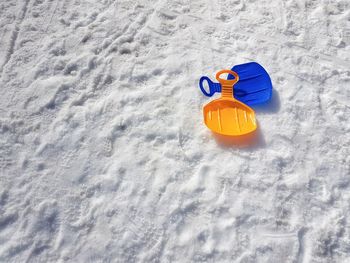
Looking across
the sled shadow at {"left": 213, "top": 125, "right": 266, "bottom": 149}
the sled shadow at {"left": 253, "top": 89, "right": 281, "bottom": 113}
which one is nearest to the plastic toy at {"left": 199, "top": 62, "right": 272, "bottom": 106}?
the sled shadow at {"left": 253, "top": 89, "right": 281, "bottom": 113}

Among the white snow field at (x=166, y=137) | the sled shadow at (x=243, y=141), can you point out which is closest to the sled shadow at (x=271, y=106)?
the white snow field at (x=166, y=137)

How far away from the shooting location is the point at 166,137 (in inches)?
72.9

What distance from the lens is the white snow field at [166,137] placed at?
61.4 inches

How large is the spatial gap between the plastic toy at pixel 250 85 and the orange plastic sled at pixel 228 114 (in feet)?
0.17

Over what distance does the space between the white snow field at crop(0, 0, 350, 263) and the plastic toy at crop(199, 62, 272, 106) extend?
0.21 feet

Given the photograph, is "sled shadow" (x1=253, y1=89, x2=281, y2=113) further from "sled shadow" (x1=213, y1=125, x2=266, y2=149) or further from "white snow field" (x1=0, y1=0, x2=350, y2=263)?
"sled shadow" (x1=213, y1=125, x2=266, y2=149)

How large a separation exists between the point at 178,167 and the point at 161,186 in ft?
0.42

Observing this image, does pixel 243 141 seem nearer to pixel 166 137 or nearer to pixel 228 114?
pixel 228 114

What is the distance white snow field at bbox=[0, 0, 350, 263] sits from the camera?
5.11ft

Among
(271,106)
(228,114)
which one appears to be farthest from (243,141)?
(271,106)

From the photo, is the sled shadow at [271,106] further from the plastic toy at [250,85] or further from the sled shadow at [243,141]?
the sled shadow at [243,141]

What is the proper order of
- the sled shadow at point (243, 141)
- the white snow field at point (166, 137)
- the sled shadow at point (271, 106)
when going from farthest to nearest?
the sled shadow at point (271, 106) < the sled shadow at point (243, 141) < the white snow field at point (166, 137)

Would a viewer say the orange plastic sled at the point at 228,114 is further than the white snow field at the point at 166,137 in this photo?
Yes

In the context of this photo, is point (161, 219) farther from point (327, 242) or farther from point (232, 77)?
point (232, 77)
